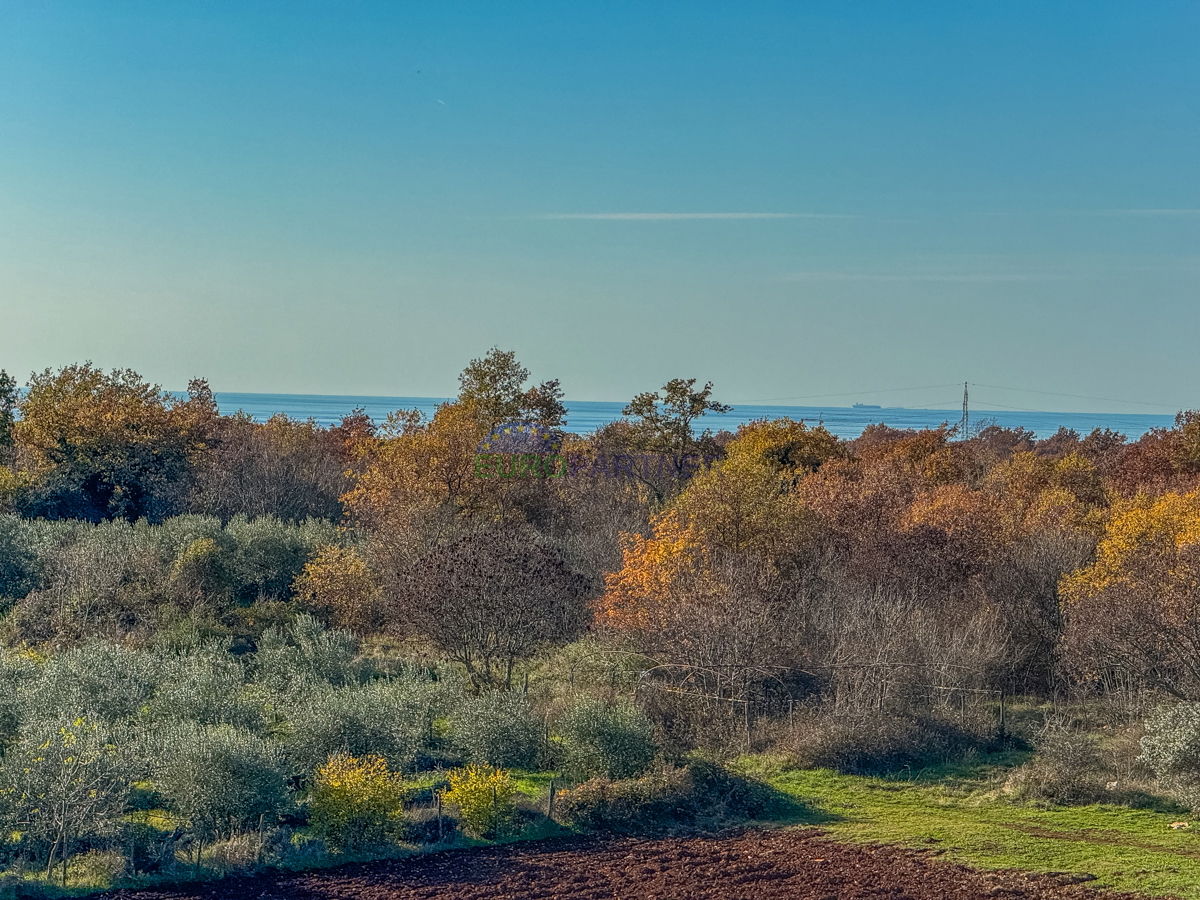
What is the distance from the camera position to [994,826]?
14.3m

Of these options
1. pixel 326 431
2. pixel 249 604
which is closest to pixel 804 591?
pixel 249 604

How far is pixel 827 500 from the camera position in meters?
27.8

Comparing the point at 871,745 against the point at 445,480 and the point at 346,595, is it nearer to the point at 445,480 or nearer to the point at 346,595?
the point at 346,595

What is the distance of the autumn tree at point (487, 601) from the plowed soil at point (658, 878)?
6.33m

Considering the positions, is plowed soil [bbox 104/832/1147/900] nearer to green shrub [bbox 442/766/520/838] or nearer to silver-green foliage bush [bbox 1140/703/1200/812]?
green shrub [bbox 442/766/520/838]

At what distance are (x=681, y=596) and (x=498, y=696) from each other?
14.5 ft

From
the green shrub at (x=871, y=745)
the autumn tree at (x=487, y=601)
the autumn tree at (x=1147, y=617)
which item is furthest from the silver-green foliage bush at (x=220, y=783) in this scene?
the autumn tree at (x=1147, y=617)

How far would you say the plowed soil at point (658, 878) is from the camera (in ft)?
38.4

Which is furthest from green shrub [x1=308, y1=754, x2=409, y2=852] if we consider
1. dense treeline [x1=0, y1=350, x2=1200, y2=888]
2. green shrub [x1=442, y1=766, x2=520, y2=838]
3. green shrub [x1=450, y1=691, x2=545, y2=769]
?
green shrub [x1=450, y1=691, x2=545, y2=769]

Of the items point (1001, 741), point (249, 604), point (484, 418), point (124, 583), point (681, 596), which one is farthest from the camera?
point (484, 418)

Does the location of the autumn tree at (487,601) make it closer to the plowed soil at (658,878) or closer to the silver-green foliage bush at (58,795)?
the plowed soil at (658,878)

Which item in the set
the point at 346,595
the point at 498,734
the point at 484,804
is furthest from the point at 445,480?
the point at 484,804

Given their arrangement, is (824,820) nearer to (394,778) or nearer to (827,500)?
(394,778)

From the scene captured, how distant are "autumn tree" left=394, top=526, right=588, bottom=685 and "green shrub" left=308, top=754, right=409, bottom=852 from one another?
6057mm
